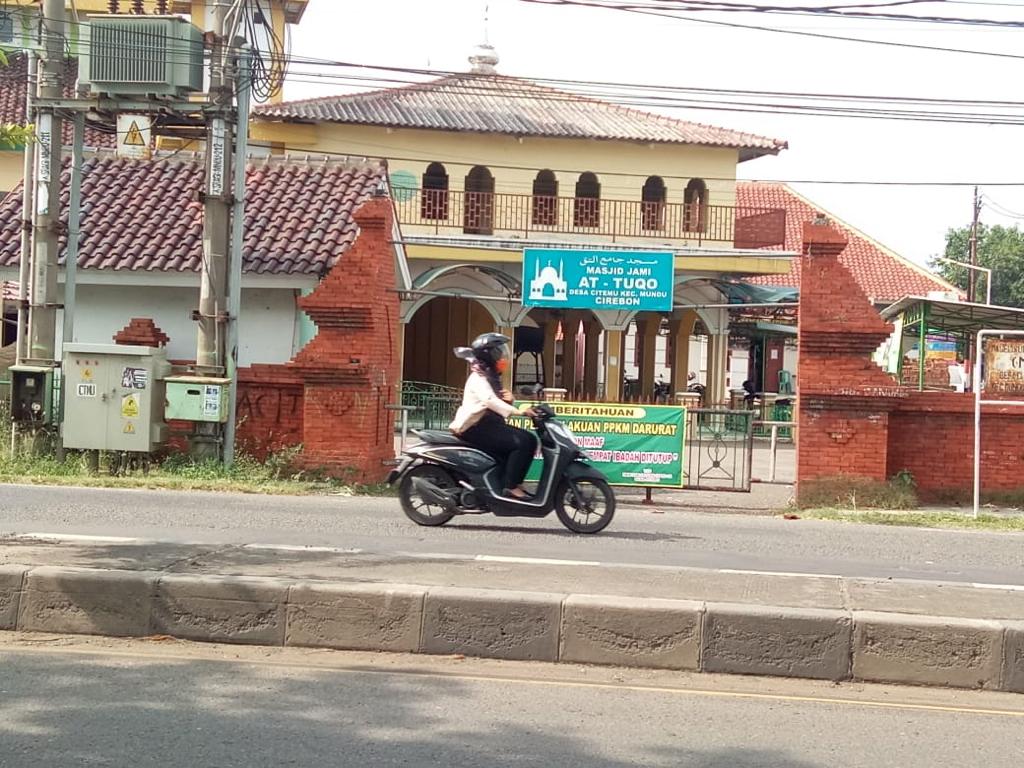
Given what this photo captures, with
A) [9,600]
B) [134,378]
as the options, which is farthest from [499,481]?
[134,378]

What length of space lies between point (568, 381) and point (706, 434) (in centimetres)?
1989

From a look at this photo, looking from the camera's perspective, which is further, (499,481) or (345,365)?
(345,365)

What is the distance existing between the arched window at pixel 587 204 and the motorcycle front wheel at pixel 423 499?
22.6 m

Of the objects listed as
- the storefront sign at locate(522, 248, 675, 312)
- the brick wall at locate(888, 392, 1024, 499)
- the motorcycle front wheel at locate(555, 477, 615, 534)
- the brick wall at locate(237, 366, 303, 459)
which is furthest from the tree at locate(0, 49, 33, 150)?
the brick wall at locate(888, 392, 1024, 499)

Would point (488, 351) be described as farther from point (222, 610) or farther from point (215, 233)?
point (215, 233)

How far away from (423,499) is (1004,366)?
7643 mm

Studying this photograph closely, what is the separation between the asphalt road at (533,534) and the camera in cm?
969

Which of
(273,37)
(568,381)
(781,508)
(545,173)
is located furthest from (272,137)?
(781,508)

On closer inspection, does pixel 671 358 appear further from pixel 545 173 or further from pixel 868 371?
pixel 868 371

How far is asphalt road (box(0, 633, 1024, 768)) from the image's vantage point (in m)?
5.05

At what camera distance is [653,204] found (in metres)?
32.6

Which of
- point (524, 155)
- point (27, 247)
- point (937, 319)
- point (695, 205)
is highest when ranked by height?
point (524, 155)

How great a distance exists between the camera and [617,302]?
1531 centimetres

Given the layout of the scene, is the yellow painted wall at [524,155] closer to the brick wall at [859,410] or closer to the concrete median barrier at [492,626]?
the brick wall at [859,410]
